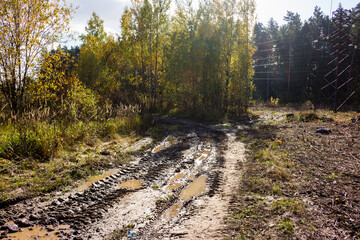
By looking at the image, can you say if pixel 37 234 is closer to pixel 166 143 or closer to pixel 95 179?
pixel 95 179

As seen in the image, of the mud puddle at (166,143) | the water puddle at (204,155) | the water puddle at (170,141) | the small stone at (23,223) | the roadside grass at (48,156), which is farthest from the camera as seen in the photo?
the water puddle at (170,141)

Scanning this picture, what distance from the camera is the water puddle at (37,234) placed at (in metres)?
2.73

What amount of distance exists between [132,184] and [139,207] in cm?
104

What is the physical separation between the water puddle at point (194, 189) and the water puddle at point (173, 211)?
1.02 ft

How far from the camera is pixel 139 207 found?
3783 mm

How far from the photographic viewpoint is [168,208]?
3764mm

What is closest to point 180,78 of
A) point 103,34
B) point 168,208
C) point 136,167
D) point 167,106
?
point 167,106

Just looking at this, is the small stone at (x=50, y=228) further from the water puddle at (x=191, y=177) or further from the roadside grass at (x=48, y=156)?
the water puddle at (x=191, y=177)

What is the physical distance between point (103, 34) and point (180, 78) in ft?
40.2

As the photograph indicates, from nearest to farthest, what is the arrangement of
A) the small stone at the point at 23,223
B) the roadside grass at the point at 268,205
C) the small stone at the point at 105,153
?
the roadside grass at the point at 268,205 → the small stone at the point at 23,223 → the small stone at the point at 105,153

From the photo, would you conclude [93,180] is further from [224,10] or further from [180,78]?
[224,10]

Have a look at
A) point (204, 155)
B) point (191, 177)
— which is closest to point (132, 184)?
point (191, 177)

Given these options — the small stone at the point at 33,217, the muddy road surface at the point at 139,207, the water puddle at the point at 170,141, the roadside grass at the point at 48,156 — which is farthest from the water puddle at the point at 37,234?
the water puddle at the point at 170,141

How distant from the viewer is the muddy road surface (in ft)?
9.74
